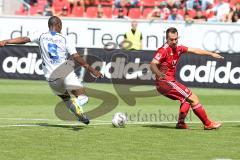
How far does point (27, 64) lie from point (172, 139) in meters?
14.9

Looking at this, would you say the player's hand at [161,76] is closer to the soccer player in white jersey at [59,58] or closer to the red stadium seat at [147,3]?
the soccer player in white jersey at [59,58]

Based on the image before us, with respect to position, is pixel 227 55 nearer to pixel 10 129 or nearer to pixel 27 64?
pixel 27 64

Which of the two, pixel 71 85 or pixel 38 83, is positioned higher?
pixel 71 85

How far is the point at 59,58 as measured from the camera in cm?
1302

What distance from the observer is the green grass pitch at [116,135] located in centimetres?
1015

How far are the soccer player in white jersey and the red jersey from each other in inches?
64.0

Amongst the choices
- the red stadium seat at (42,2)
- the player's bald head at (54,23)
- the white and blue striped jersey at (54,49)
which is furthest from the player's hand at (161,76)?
the red stadium seat at (42,2)

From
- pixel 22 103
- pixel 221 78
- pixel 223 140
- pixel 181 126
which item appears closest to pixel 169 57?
pixel 181 126

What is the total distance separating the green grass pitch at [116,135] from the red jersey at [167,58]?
107 cm

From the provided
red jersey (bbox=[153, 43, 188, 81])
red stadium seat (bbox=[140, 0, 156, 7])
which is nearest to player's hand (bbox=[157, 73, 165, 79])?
red jersey (bbox=[153, 43, 188, 81])

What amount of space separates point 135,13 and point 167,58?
1727 centimetres

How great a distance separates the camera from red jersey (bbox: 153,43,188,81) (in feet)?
43.8

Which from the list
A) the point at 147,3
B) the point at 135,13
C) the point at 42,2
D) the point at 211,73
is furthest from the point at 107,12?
the point at 211,73

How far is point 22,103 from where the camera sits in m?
18.6
